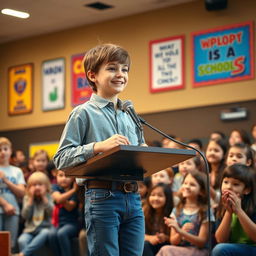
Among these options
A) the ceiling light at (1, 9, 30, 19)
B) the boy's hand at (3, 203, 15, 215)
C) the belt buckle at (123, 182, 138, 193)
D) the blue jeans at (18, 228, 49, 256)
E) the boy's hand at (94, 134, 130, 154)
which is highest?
the ceiling light at (1, 9, 30, 19)

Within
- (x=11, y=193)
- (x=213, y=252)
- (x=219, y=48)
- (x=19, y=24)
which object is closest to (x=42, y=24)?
(x=19, y=24)

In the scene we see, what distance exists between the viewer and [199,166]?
5156mm

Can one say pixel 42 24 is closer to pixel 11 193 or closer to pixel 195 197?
pixel 11 193

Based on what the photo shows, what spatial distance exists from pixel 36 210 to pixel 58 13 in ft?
10.0

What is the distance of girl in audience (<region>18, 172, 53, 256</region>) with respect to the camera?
548cm

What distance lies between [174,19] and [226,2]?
769mm

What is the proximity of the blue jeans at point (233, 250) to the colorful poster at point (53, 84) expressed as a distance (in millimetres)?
5061

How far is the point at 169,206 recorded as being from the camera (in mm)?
4688

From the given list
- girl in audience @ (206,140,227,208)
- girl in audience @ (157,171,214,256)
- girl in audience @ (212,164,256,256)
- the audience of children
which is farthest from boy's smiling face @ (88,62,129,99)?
girl in audience @ (206,140,227,208)

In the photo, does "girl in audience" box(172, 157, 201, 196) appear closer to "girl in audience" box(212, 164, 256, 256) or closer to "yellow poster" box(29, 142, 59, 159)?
"girl in audience" box(212, 164, 256, 256)

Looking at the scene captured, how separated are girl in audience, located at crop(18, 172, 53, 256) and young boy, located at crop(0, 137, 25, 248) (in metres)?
0.09

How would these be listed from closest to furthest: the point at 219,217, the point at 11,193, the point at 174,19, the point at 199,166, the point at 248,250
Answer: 1. the point at 248,250
2. the point at 219,217
3. the point at 199,166
4. the point at 11,193
5. the point at 174,19

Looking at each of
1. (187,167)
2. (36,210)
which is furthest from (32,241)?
(187,167)

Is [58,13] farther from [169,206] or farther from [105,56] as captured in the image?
[105,56]
